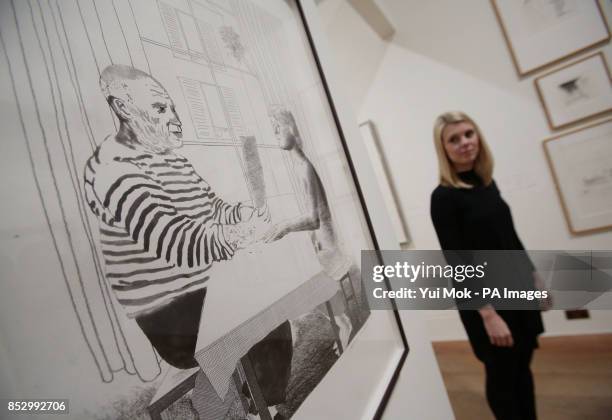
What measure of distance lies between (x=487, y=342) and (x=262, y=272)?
4.10ft

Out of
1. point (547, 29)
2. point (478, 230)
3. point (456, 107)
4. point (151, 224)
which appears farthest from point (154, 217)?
point (547, 29)

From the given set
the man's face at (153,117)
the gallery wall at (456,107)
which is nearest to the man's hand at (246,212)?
the man's face at (153,117)

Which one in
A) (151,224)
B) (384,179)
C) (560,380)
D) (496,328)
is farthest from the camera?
(384,179)

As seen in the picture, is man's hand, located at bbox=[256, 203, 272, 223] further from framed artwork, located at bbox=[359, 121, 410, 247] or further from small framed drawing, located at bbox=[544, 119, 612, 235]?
small framed drawing, located at bbox=[544, 119, 612, 235]

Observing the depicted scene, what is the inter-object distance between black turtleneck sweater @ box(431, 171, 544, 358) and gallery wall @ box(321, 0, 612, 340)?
114 cm

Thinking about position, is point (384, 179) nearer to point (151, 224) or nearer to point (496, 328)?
point (496, 328)

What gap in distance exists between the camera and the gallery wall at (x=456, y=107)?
2.15 m

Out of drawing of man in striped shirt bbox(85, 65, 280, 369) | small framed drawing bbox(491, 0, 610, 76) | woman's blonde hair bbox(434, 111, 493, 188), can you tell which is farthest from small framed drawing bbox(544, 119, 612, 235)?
drawing of man in striped shirt bbox(85, 65, 280, 369)

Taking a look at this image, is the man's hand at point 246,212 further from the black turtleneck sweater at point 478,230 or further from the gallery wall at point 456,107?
the gallery wall at point 456,107

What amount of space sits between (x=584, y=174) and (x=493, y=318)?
1.47 meters

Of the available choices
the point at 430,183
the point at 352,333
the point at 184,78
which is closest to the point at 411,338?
the point at 352,333

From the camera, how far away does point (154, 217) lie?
0.35 meters

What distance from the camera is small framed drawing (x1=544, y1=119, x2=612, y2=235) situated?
1972mm

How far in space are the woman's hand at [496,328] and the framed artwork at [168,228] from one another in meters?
0.78
